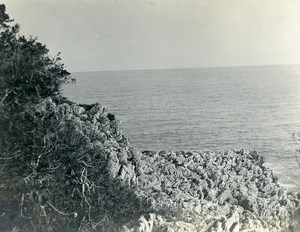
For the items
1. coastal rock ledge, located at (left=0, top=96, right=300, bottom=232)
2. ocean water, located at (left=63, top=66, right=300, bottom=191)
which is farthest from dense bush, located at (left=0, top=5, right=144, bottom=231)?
ocean water, located at (left=63, top=66, right=300, bottom=191)

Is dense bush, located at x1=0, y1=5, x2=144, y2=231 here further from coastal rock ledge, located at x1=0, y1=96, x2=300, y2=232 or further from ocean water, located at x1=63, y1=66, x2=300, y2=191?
ocean water, located at x1=63, y1=66, x2=300, y2=191

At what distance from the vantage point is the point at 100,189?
14.7 meters

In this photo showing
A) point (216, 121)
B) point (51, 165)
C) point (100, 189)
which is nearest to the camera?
point (51, 165)

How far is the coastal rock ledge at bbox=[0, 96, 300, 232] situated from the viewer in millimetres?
13719

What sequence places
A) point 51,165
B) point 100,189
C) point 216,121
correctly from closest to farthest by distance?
point 51,165, point 100,189, point 216,121

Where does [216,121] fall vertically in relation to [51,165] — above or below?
below

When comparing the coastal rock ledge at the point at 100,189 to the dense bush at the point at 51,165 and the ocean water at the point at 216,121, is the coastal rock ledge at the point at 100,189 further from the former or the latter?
the ocean water at the point at 216,121

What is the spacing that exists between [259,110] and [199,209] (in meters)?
55.2

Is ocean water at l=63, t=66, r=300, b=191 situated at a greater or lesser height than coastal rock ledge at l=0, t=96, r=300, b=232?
lesser

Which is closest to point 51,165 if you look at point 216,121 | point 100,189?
point 100,189

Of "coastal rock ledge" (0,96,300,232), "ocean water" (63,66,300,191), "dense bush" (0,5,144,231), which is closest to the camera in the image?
"coastal rock ledge" (0,96,300,232)

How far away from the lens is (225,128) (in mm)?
56094

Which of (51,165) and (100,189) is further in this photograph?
(100,189)

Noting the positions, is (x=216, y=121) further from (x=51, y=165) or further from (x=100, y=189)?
(x=51, y=165)
